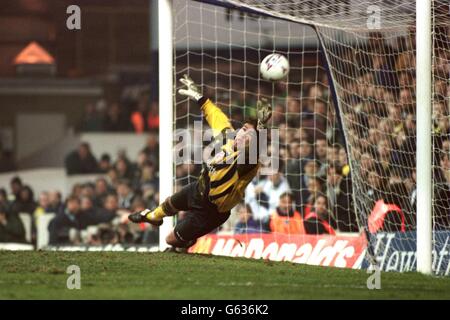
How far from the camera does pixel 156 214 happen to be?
13461 millimetres

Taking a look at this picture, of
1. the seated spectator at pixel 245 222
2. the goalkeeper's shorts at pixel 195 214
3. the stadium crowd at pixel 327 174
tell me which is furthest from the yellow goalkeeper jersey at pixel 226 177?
the seated spectator at pixel 245 222

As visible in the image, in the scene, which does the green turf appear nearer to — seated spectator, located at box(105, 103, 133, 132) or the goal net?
the goal net

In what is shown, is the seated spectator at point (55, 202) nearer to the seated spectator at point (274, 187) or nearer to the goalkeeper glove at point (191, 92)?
the seated spectator at point (274, 187)

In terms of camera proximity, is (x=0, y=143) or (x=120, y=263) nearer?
(x=120, y=263)

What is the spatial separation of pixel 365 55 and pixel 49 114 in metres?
14.7

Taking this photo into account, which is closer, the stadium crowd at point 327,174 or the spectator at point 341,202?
the stadium crowd at point 327,174

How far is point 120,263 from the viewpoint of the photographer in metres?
12.2

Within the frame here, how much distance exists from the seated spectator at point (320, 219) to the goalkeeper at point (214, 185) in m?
3.10

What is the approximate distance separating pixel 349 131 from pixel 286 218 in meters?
1.86

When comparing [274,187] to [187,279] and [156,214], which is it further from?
[187,279]

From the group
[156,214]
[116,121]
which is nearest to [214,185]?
[156,214]

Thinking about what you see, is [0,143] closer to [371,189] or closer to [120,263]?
[371,189]

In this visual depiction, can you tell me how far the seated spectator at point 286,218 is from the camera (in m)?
16.2
